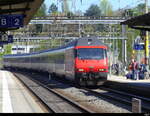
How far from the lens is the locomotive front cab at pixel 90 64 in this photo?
26.1m

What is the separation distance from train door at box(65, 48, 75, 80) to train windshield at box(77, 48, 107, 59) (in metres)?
0.60

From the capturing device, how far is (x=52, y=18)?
56.5m

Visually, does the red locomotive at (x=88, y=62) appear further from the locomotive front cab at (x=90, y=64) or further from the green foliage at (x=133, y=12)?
the green foliage at (x=133, y=12)

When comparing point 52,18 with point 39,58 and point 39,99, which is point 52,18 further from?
point 39,99

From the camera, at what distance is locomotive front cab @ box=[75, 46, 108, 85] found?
26105mm

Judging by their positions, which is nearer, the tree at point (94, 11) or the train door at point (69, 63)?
the train door at point (69, 63)

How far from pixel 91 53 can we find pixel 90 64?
27.1 inches

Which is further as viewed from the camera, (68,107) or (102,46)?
(102,46)

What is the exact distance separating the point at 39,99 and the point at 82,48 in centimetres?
640

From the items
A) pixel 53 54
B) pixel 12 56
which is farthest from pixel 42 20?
pixel 12 56

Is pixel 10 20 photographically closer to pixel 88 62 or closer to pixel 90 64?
pixel 88 62

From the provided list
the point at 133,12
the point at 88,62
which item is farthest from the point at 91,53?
the point at 133,12

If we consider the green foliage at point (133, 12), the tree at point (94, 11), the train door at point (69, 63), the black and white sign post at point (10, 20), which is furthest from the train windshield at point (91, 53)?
the tree at point (94, 11)

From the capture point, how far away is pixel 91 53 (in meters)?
26.5
